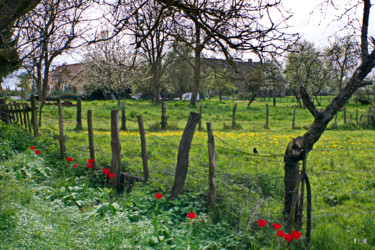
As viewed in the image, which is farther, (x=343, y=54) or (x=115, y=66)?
(x=343, y=54)

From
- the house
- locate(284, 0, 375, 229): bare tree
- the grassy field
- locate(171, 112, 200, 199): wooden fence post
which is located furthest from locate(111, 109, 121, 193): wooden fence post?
locate(284, 0, 375, 229): bare tree

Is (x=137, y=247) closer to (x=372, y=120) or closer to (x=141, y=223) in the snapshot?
(x=141, y=223)

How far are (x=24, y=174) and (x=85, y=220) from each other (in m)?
2.55

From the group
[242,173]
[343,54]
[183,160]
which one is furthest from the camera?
[343,54]

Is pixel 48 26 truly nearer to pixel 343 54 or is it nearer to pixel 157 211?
pixel 157 211

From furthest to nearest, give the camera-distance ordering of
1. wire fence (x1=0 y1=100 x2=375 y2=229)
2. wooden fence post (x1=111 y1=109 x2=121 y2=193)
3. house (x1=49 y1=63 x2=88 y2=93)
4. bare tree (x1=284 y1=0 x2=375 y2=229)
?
house (x1=49 y1=63 x2=88 y2=93) → wooden fence post (x1=111 y1=109 x2=121 y2=193) → wire fence (x1=0 y1=100 x2=375 y2=229) → bare tree (x1=284 y1=0 x2=375 y2=229)

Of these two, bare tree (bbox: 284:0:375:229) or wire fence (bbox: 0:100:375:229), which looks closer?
bare tree (bbox: 284:0:375:229)

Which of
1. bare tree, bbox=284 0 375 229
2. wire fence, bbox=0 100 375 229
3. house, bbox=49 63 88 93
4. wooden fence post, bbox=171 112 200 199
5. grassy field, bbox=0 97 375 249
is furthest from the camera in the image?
house, bbox=49 63 88 93

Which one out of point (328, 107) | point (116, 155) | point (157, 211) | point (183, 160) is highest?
point (328, 107)

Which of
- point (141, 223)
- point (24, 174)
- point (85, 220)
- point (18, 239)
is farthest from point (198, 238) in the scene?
point (24, 174)

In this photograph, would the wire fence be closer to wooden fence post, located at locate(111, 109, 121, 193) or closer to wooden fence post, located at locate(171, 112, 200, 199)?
wooden fence post, located at locate(171, 112, 200, 199)

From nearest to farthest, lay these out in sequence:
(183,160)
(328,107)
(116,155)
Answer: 1. (328,107)
2. (183,160)
3. (116,155)

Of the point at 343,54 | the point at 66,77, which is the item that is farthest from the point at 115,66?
the point at 66,77

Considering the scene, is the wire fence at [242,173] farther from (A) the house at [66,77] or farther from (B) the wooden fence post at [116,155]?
(A) the house at [66,77]
